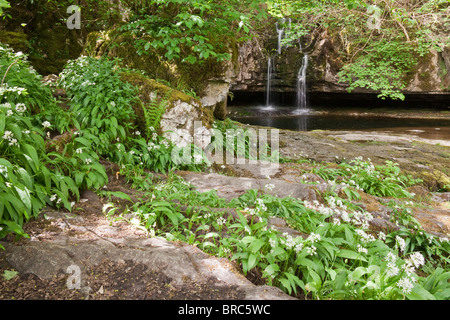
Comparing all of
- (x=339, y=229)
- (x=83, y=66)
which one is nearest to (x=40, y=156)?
(x=83, y=66)

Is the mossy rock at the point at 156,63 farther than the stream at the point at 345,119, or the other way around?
the stream at the point at 345,119

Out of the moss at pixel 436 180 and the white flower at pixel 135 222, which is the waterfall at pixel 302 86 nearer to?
the moss at pixel 436 180

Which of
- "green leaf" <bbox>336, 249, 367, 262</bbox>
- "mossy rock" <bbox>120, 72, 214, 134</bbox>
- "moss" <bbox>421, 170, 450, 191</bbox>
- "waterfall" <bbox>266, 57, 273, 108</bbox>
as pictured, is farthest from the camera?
"waterfall" <bbox>266, 57, 273, 108</bbox>

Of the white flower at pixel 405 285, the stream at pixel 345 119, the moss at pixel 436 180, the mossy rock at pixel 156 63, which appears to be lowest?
the moss at pixel 436 180

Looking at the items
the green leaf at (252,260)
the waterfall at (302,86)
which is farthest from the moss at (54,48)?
the waterfall at (302,86)

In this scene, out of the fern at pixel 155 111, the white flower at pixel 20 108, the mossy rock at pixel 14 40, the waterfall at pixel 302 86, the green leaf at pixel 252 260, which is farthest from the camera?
the waterfall at pixel 302 86

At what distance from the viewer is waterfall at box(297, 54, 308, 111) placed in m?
18.4

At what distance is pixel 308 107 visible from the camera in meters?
20.7

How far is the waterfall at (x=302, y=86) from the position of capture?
1841cm

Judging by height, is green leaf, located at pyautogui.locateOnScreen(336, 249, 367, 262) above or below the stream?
below

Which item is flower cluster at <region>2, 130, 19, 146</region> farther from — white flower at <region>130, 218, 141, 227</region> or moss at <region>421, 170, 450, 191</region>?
moss at <region>421, 170, 450, 191</region>

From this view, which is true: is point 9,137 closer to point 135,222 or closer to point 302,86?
point 135,222

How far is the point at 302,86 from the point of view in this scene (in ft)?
63.4

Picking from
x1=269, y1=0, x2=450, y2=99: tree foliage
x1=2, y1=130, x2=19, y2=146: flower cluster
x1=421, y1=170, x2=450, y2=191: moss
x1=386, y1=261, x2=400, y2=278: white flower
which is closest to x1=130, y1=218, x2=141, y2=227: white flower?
x1=2, y1=130, x2=19, y2=146: flower cluster
